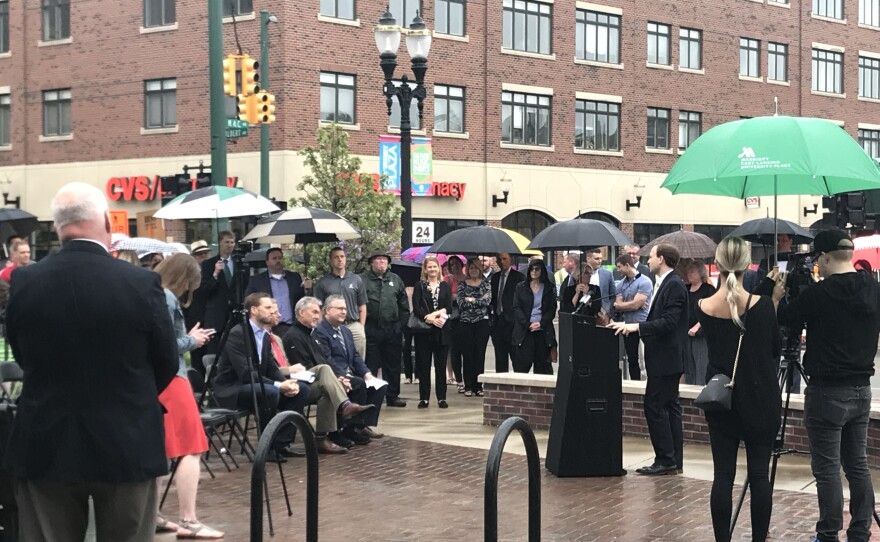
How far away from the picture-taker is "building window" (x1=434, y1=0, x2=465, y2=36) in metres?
37.5

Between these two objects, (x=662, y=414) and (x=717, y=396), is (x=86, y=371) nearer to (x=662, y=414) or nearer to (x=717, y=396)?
(x=717, y=396)

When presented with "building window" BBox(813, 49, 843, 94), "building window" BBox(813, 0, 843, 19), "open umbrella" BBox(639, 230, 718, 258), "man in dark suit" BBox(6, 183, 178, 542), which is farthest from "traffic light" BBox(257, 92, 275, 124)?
"building window" BBox(813, 0, 843, 19)

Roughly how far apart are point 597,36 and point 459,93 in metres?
6.26

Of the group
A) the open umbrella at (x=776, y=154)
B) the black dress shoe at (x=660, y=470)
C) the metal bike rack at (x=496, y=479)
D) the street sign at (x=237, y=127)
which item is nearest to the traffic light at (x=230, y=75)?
the street sign at (x=237, y=127)

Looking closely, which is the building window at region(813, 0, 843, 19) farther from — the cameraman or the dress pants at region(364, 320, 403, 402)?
the cameraman

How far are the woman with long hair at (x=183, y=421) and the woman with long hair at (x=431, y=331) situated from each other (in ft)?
20.7

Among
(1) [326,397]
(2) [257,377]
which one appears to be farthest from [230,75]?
(2) [257,377]

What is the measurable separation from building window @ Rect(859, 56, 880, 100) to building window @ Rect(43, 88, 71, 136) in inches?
1202

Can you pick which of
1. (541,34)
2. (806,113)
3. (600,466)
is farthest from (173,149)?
(600,466)

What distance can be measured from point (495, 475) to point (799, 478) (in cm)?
504

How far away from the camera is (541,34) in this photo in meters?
40.3

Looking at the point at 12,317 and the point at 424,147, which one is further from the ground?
the point at 424,147

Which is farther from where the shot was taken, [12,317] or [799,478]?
[799,478]

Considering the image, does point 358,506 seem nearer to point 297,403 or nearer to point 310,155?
point 297,403
